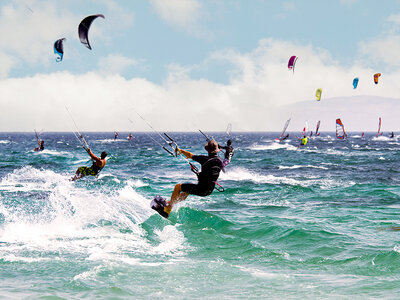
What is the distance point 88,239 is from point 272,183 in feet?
54.3

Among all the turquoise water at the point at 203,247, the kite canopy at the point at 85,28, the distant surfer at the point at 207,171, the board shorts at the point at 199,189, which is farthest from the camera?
the kite canopy at the point at 85,28

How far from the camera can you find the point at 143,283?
27.1ft

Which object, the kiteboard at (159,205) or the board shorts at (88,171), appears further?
the board shorts at (88,171)

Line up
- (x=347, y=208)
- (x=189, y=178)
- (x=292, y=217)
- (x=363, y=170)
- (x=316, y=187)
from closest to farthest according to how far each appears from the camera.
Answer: (x=292, y=217), (x=347, y=208), (x=316, y=187), (x=189, y=178), (x=363, y=170)

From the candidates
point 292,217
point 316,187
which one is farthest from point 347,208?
point 316,187

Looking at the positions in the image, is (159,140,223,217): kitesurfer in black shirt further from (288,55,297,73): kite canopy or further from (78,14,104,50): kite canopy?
(288,55,297,73): kite canopy

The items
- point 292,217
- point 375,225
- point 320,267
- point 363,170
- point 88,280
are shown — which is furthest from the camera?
point 363,170

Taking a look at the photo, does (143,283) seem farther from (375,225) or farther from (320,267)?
(375,225)

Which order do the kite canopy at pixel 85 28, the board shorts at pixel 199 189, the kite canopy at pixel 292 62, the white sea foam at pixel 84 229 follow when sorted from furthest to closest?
the kite canopy at pixel 292 62, the kite canopy at pixel 85 28, the white sea foam at pixel 84 229, the board shorts at pixel 199 189

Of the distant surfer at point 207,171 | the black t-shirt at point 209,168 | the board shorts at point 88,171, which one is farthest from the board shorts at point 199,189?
the board shorts at point 88,171

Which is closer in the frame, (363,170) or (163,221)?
(163,221)

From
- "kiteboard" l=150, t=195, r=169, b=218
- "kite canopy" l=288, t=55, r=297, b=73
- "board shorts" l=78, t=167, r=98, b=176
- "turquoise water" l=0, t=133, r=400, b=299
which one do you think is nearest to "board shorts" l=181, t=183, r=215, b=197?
"kiteboard" l=150, t=195, r=169, b=218

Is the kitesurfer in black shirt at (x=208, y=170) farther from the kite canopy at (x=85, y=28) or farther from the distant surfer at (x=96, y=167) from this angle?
the kite canopy at (x=85, y=28)

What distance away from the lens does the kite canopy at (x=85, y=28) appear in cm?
1311
